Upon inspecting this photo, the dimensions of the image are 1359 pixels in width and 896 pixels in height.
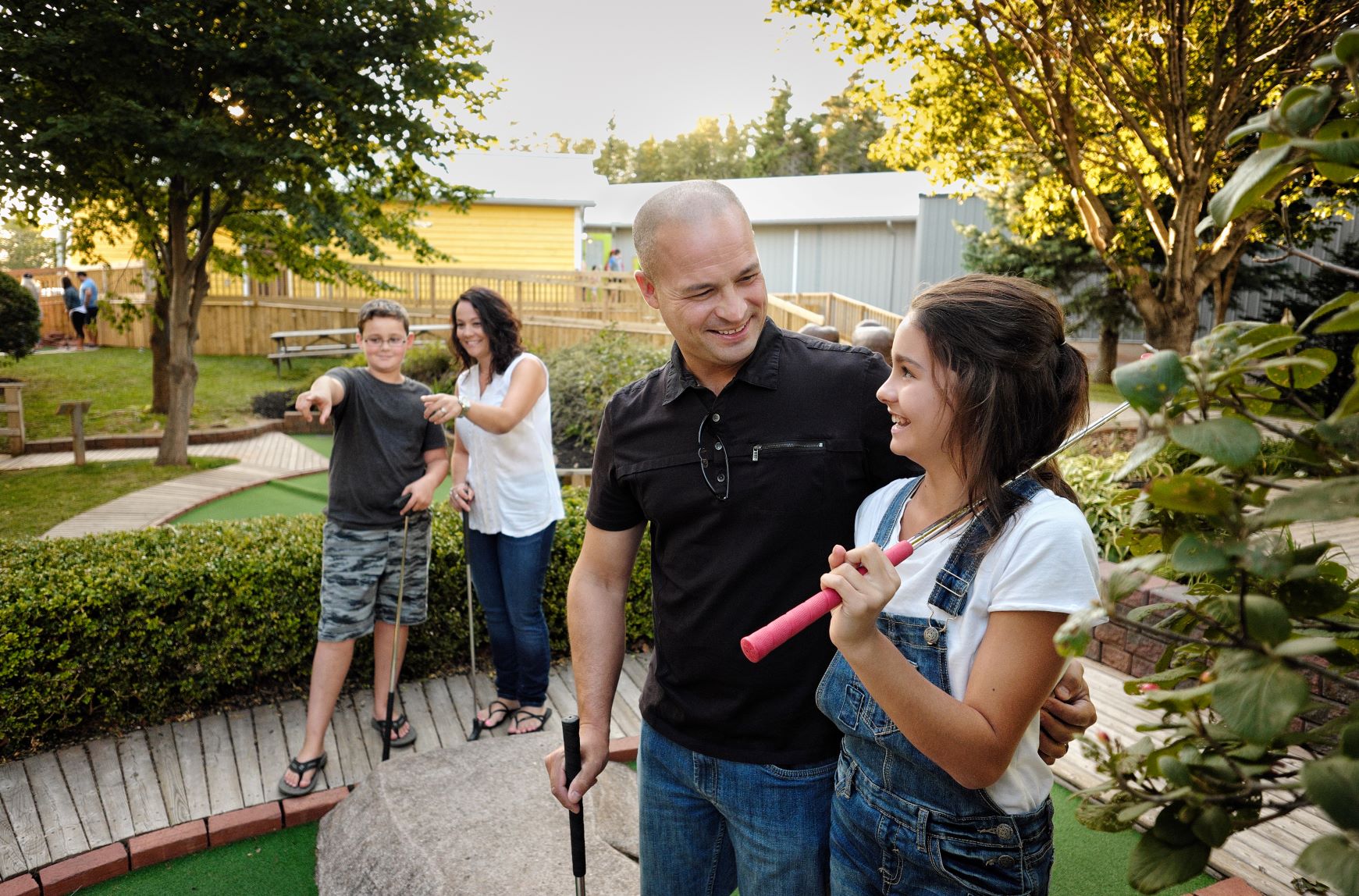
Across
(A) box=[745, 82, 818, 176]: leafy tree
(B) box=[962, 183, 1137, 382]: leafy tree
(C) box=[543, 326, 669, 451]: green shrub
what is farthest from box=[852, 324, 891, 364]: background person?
(A) box=[745, 82, 818, 176]: leafy tree

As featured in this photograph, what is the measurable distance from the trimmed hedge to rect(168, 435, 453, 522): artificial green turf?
2677mm

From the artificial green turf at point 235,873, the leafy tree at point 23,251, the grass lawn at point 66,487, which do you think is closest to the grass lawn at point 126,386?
the grass lawn at point 66,487

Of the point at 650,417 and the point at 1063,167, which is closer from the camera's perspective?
the point at 650,417

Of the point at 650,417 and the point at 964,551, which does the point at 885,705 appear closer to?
the point at 964,551

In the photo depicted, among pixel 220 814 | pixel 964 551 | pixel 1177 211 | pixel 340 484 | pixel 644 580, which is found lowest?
pixel 220 814

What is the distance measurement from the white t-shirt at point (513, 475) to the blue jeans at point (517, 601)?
7 cm

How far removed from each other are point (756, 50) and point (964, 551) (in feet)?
185

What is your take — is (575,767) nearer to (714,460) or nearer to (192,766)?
(714,460)

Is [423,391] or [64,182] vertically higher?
[64,182]

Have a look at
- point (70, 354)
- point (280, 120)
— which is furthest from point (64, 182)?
point (70, 354)

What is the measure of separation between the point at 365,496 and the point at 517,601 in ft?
2.53

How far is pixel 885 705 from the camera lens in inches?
54.9

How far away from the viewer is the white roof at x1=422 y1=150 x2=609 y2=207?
21.2m

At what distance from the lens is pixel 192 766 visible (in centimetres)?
386
